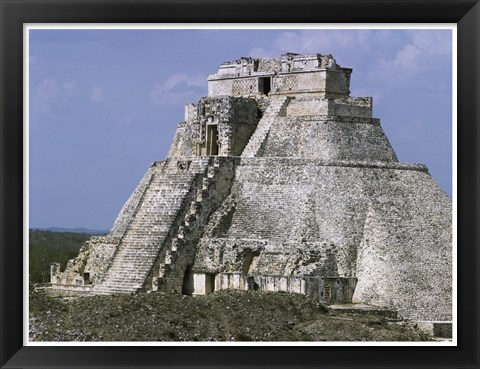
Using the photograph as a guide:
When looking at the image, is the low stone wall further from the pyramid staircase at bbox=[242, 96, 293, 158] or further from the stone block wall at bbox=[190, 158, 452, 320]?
the pyramid staircase at bbox=[242, 96, 293, 158]

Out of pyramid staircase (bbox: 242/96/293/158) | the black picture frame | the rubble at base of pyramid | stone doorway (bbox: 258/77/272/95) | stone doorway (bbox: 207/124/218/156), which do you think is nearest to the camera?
the black picture frame

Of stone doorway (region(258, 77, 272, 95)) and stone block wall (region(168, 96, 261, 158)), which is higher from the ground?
stone doorway (region(258, 77, 272, 95))

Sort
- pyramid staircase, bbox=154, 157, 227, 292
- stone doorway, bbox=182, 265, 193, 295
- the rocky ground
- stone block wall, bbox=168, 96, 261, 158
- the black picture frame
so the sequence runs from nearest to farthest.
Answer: the black picture frame, the rocky ground, pyramid staircase, bbox=154, 157, 227, 292, stone doorway, bbox=182, 265, 193, 295, stone block wall, bbox=168, 96, 261, 158

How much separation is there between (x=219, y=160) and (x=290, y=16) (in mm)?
21729

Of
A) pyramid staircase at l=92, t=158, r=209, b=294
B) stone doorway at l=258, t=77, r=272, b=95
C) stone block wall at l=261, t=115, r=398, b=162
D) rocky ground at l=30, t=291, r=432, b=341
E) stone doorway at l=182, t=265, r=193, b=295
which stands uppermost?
stone doorway at l=258, t=77, r=272, b=95

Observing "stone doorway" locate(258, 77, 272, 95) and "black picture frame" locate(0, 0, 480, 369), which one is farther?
"stone doorway" locate(258, 77, 272, 95)

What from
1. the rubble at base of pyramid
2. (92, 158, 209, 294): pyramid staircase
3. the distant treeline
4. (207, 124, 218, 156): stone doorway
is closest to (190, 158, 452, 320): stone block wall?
the rubble at base of pyramid

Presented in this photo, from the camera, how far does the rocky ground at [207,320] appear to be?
97.4ft

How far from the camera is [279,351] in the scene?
18.7m

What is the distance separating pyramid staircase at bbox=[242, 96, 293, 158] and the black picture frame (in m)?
22.3

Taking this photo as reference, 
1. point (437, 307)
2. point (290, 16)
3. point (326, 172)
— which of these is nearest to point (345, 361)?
point (290, 16)

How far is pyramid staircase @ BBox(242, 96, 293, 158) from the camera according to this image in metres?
41.7

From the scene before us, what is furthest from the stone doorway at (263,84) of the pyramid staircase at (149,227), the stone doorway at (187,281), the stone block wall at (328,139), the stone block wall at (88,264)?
the stone doorway at (187,281)
